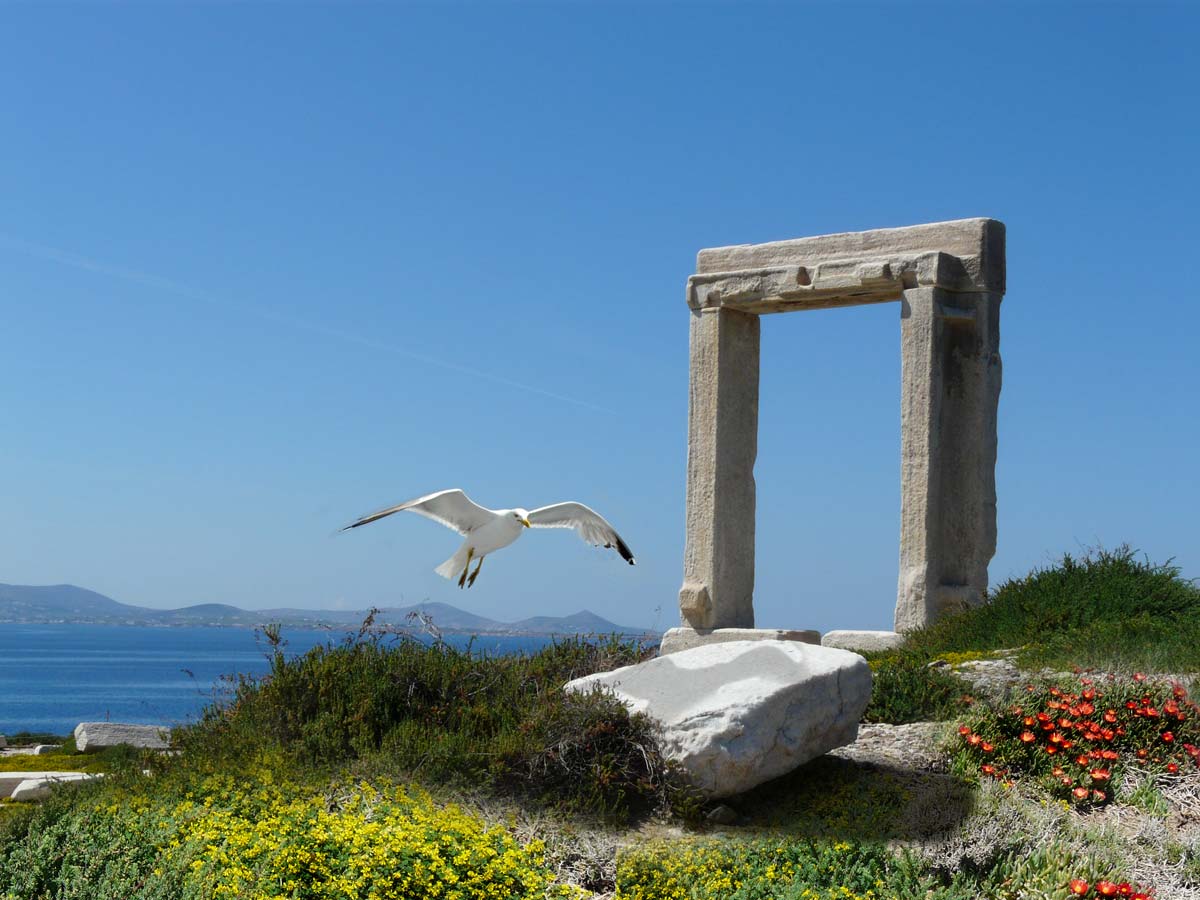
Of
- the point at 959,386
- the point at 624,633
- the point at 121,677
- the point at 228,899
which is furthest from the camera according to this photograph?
the point at 121,677

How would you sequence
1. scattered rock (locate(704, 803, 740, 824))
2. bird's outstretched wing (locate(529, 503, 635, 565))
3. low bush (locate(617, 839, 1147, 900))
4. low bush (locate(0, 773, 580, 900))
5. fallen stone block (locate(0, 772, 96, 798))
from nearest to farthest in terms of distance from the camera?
low bush (locate(0, 773, 580, 900))
low bush (locate(617, 839, 1147, 900))
scattered rock (locate(704, 803, 740, 824))
bird's outstretched wing (locate(529, 503, 635, 565))
fallen stone block (locate(0, 772, 96, 798))

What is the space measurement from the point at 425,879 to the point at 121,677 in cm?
8192

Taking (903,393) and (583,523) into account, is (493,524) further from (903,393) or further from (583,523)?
(903,393)

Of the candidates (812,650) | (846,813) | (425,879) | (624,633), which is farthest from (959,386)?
(425,879)

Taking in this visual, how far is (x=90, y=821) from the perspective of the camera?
24.9ft

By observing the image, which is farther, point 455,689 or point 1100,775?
point 455,689

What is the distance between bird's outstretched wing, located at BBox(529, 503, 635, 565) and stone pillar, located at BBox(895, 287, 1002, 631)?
4.17 metres

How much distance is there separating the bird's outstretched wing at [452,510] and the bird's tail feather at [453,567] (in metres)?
0.24

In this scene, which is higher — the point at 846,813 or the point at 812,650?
the point at 812,650

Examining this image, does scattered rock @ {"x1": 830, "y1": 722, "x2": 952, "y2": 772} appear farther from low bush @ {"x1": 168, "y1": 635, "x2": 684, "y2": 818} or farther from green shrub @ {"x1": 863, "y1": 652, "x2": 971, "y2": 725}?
low bush @ {"x1": 168, "y1": 635, "x2": 684, "y2": 818}

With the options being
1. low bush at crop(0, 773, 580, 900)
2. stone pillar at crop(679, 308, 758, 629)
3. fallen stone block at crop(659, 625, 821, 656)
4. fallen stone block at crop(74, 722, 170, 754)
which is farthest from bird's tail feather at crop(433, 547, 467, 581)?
fallen stone block at crop(74, 722, 170, 754)

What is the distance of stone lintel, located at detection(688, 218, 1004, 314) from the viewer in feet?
43.9

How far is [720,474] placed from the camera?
1416 cm

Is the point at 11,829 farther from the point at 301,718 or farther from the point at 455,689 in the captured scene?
the point at 455,689
